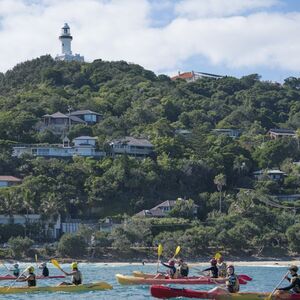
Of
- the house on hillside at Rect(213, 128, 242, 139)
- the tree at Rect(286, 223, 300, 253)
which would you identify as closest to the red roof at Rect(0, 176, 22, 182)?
the tree at Rect(286, 223, 300, 253)

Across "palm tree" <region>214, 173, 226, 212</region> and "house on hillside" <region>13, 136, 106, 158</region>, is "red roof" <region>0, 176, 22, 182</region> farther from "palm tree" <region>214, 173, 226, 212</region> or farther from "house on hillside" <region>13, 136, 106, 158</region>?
"palm tree" <region>214, 173, 226, 212</region>

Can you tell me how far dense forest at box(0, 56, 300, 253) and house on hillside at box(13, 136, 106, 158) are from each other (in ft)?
4.70

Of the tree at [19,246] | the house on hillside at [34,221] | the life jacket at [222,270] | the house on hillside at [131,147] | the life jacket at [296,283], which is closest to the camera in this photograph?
the life jacket at [296,283]

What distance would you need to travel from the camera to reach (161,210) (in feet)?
300

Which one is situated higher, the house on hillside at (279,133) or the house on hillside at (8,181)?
the house on hillside at (279,133)

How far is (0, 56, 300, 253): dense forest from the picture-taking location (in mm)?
86625

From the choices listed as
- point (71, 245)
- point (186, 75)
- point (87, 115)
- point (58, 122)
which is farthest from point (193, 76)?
point (71, 245)

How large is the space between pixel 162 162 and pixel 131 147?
26.2 ft

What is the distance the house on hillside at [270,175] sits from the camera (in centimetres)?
10533

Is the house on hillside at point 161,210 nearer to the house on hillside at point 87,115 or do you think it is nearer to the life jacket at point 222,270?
the house on hillside at point 87,115

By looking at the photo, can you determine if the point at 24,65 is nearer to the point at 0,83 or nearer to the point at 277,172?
the point at 0,83

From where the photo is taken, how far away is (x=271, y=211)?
9212 centimetres

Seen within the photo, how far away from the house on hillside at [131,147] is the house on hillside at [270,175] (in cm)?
1480

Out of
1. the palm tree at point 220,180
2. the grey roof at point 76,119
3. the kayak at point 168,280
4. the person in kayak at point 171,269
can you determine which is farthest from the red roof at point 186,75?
the person in kayak at point 171,269
